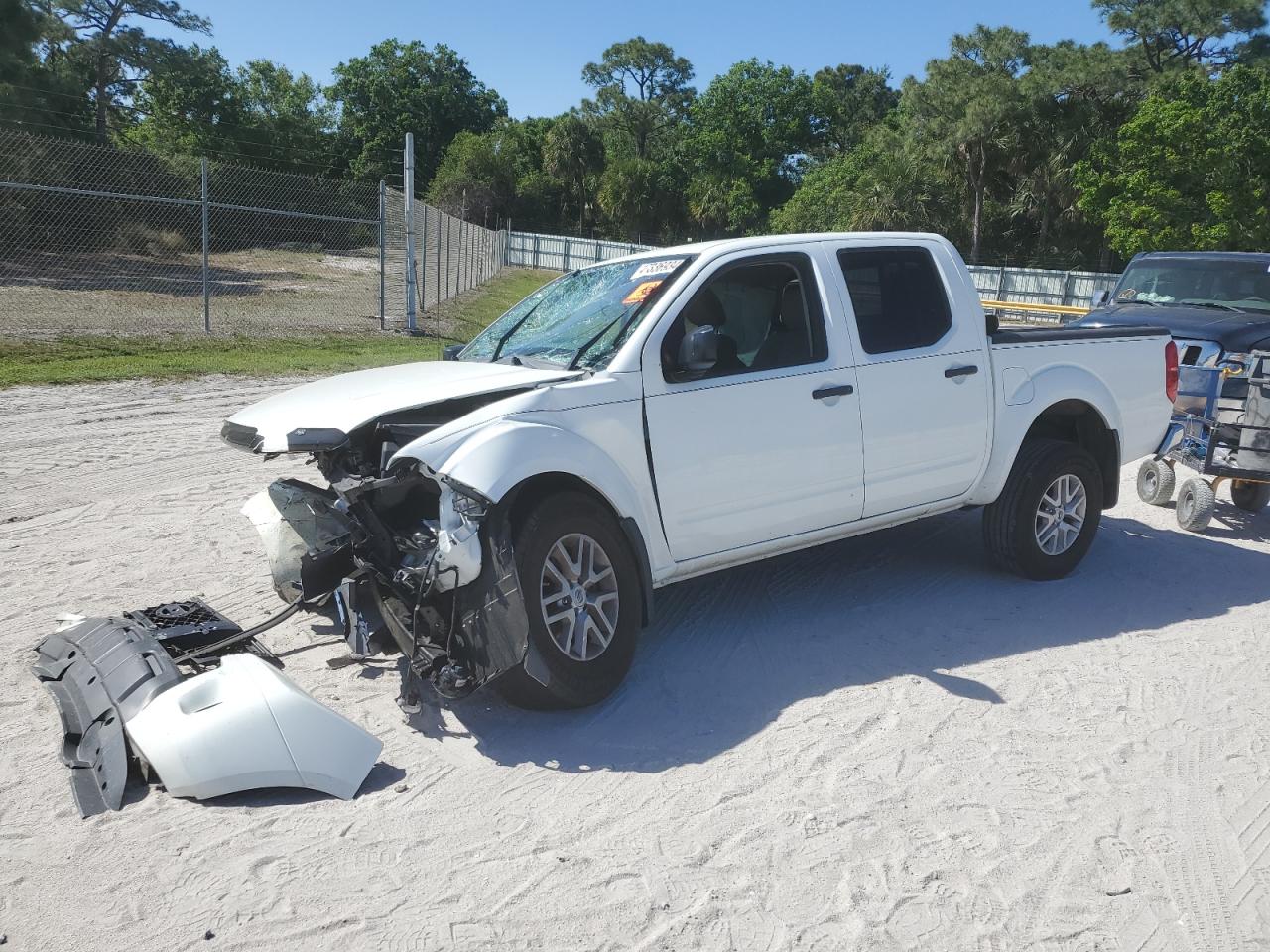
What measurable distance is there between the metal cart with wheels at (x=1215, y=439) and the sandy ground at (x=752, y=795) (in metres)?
1.48

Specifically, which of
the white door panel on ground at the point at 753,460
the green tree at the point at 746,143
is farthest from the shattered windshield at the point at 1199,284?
the green tree at the point at 746,143

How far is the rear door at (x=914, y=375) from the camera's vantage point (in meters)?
5.79

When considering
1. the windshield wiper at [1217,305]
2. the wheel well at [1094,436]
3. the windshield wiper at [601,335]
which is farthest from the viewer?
the windshield wiper at [1217,305]

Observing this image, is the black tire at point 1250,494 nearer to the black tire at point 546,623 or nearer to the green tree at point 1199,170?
the black tire at point 546,623

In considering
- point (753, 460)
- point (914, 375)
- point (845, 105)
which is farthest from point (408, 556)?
point (845, 105)

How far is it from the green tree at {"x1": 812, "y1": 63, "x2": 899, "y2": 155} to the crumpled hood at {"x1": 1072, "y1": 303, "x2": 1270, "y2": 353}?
71706mm

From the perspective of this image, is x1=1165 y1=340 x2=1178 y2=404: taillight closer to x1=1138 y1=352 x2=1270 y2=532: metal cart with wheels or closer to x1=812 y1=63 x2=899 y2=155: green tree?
x1=1138 y1=352 x2=1270 y2=532: metal cart with wheels

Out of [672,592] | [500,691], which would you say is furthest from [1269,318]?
[500,691]

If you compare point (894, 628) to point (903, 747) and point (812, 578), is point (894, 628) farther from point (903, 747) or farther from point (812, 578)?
point (903, 747)

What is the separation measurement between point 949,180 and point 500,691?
5140 centimetres

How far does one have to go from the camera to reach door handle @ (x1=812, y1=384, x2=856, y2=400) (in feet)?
18.1

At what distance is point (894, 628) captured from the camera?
585 centimetres

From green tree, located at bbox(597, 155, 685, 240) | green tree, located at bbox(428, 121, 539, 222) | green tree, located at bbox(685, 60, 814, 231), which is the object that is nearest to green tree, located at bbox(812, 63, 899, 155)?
green tree, located at bbox(685, 60, 814, 231)

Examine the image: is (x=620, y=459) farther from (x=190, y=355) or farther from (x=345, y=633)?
(x=190, y=355)
